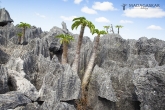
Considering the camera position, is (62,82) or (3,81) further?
(62,82)

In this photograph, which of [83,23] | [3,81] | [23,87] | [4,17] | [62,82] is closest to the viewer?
[3,81]

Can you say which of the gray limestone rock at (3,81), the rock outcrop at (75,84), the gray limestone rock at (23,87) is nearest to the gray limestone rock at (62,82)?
the rock outcrop at (75,84)

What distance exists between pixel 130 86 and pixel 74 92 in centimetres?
701

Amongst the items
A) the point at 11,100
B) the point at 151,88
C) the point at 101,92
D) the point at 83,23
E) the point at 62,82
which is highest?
the point at 83,23

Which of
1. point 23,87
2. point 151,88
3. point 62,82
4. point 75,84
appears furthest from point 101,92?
point 23,87

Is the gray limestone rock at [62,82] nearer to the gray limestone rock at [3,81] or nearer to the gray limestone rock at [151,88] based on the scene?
the gray limestone rock at [3,81]

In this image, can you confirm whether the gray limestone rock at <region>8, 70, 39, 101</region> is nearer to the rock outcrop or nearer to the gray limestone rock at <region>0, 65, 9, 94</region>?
the rock outcrop

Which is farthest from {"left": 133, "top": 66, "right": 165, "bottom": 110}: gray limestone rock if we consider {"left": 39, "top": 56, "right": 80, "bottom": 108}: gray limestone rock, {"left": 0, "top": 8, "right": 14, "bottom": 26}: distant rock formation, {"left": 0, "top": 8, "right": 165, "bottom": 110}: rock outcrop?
{"left": 0, "top": 8, "right": 14, "bottom": 26}: distant rock formation

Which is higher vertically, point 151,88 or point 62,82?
point 62,82

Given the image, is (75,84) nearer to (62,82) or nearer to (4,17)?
(62,82)

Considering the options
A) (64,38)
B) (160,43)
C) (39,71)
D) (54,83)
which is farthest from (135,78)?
(160,43)

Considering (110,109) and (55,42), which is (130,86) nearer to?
(110,109)

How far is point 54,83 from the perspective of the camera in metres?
17.0

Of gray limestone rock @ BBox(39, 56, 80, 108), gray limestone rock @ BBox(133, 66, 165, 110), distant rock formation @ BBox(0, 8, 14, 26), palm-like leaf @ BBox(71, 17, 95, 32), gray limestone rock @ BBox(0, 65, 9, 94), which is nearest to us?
gray limestone rock @ BBox(0, 65, 9, 94)
